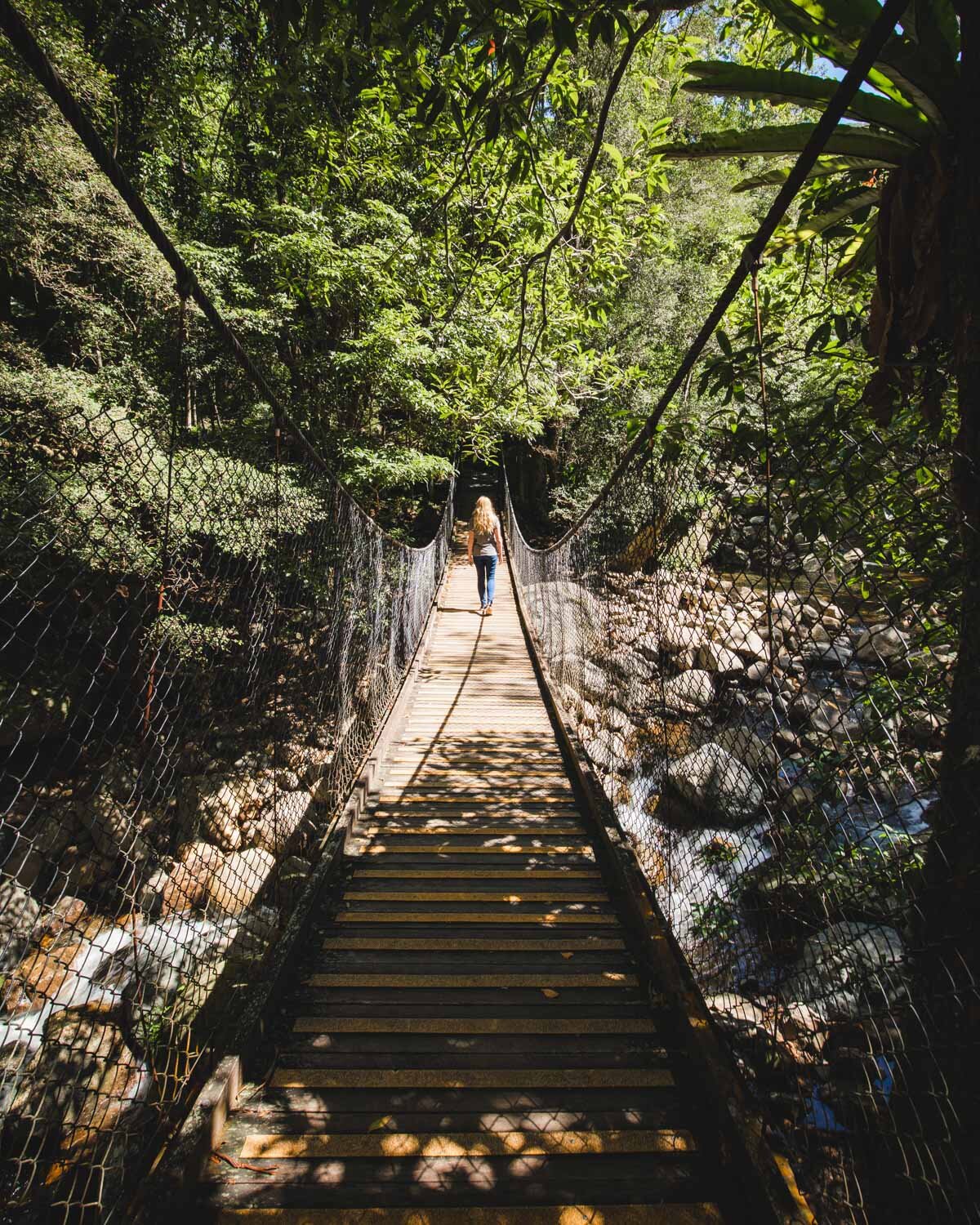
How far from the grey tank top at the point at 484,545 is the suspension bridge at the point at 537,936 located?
121cm

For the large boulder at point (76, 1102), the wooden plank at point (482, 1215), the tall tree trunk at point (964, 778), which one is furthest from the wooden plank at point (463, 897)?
the large boulder at point (76, 1102)

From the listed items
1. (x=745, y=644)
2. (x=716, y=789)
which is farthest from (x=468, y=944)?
(x=745, y=644)

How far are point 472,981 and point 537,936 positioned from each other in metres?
0.26

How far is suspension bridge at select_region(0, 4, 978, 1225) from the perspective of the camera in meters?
1.05

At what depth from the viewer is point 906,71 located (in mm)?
851

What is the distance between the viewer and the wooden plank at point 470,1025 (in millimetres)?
1396

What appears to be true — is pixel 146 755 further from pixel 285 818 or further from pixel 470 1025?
pixel 285 818

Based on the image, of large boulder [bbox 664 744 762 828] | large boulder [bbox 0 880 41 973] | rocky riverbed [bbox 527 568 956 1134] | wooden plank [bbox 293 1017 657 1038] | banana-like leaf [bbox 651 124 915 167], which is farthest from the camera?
large boulder [bbox 664 744 762 828]

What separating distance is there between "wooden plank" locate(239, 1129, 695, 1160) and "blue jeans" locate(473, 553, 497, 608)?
14.9 feet

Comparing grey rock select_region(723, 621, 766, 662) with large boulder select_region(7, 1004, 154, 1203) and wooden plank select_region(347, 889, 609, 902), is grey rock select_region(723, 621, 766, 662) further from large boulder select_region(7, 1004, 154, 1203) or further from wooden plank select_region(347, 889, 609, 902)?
large boulder select_region(7, 1004, 154, 1203)

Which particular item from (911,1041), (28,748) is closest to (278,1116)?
(911,1041)

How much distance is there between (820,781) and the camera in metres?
1.80

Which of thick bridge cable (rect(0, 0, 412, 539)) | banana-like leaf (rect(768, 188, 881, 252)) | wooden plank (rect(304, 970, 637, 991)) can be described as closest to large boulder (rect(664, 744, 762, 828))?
wooden plank (rect(304, 970, 637, 991))

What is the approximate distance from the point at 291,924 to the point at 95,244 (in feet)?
18.9
